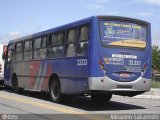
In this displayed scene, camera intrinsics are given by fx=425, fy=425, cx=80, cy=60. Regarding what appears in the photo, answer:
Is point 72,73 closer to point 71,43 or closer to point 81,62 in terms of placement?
point 81,62

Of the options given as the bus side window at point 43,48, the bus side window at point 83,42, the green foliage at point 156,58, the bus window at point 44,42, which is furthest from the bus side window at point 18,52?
the green foliage at point 156,58

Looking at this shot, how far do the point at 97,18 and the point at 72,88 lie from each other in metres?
2.68

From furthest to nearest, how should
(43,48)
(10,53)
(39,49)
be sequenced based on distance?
(10,53) < (39,49) < (43,48)

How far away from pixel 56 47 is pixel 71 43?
1.46 m

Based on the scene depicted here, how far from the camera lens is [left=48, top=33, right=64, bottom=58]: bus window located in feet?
53.8

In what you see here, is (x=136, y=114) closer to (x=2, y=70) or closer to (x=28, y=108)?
(x=28, y=108)

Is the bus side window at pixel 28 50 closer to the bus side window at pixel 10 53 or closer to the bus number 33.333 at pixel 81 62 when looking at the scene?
the bus side window at pixel 10 53

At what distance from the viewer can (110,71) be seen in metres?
14.1

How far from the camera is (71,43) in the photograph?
15.5 metres

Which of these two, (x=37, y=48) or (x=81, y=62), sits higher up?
(x=37, y=48)

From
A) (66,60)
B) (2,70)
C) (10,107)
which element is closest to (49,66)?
(66,60)

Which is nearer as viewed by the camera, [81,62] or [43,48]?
[81,62]

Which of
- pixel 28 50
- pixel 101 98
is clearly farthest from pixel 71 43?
pixel 28 50

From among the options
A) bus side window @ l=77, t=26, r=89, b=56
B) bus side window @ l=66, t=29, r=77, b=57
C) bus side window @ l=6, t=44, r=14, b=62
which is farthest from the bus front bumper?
bus side window @ l=6, t=44, r=14, b=62
